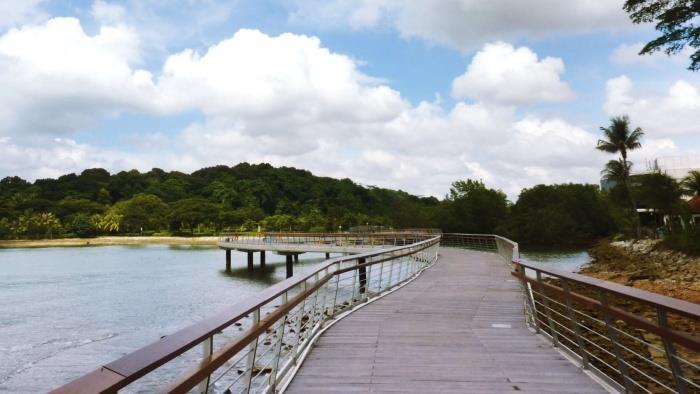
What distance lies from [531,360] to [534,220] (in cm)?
6639

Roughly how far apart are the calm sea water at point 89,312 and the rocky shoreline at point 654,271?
5513 mm

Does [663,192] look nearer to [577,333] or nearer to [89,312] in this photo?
[89,312]

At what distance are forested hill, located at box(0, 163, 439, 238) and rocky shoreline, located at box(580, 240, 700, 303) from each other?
59314mm

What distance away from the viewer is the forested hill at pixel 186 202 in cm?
11675

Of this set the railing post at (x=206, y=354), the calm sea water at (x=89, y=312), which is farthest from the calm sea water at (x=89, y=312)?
the railing post at (x=206, y=354)

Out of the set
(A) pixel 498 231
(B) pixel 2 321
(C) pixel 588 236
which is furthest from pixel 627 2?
(C) pixel 588 236

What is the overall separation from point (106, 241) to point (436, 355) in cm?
12218

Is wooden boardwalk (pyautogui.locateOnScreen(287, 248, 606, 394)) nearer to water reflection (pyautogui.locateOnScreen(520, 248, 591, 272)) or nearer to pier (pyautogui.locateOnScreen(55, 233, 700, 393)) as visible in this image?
pier (pyautogui.locateOnScreen(55, 233, 700, 393))

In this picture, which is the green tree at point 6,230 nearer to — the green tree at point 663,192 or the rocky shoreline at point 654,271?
the rocky shoreline at point 654,271

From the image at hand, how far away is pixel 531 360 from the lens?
5.84 m

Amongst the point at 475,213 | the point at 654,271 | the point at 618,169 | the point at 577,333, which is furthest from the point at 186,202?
the point at 577,333

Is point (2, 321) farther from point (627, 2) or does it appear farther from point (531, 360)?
point (627, 2)

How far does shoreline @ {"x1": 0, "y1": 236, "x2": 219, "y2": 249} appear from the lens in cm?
11006

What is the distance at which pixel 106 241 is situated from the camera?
115938 millimetres
